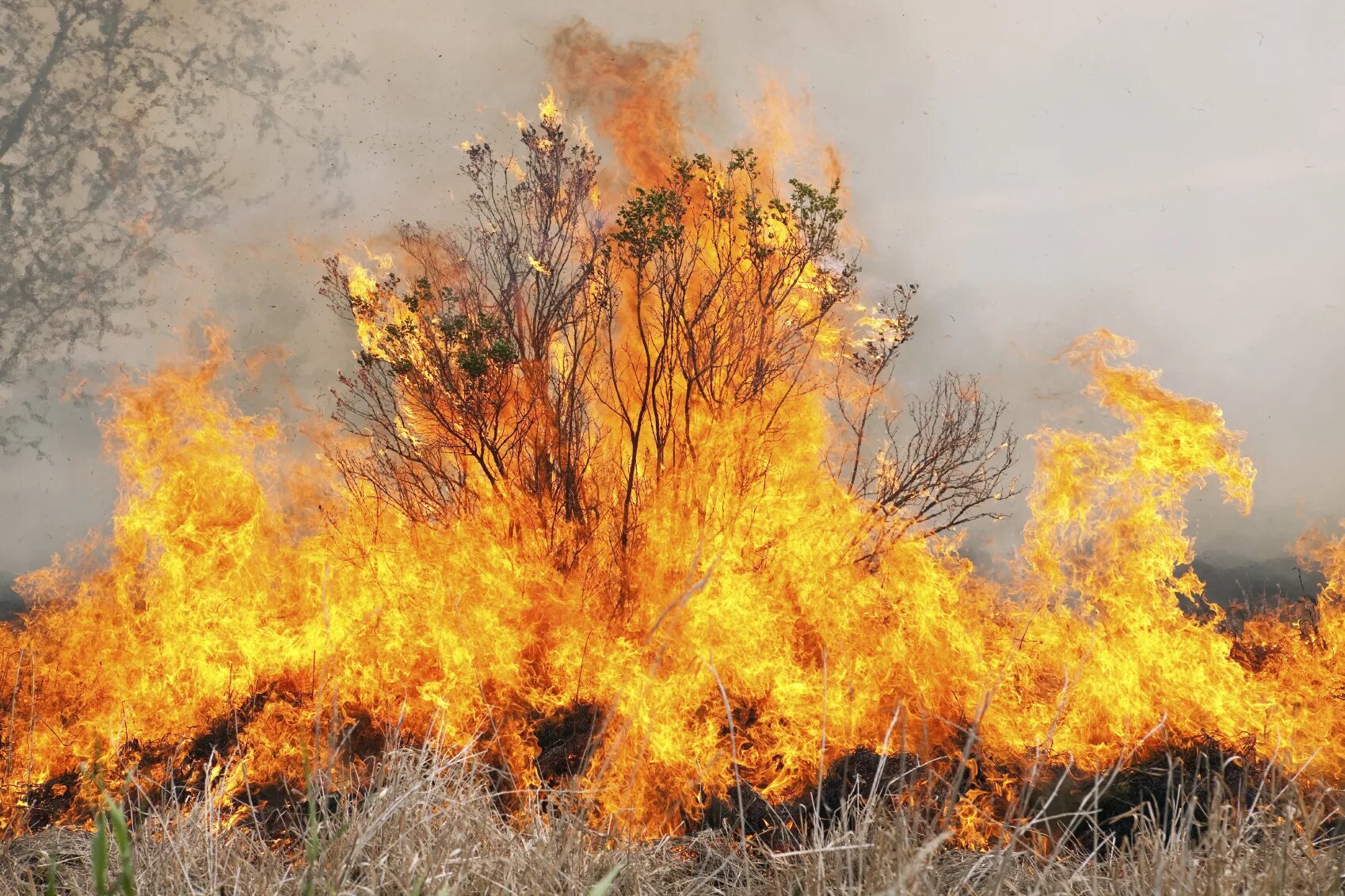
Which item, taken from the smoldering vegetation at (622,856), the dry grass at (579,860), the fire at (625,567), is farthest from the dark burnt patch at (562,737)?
the dry grass at (579,860)

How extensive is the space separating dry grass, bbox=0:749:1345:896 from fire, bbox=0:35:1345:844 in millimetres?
5635

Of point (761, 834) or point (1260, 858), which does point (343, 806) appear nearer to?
point (1260, 858)

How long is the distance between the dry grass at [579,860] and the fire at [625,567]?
18.5ft

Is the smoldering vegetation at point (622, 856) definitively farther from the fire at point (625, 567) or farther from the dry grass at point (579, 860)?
the fire at point (625, 567)

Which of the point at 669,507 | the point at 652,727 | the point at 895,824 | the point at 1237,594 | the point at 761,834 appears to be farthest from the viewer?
the point at 1237,594

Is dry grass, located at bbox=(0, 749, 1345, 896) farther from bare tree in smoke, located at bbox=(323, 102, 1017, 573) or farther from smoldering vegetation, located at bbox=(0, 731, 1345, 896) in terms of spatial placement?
bare tree in smoke, located at bbox=(323, 102, 1017, 573)

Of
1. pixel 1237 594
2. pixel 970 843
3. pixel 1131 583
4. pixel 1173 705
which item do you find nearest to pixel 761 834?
pixel 970 843

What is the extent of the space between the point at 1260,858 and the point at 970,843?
499 cm

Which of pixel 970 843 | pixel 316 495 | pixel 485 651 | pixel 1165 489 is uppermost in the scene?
pixel 1165 489

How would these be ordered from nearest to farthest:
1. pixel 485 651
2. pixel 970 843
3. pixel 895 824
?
pixel 895 824 < pixel 970 843 < pixel 485 651

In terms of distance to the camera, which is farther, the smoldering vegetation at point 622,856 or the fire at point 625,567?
the fire at point 625,567

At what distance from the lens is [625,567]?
12820 millimetres

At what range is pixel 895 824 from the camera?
12.1 feet

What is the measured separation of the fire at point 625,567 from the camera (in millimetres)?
10797
